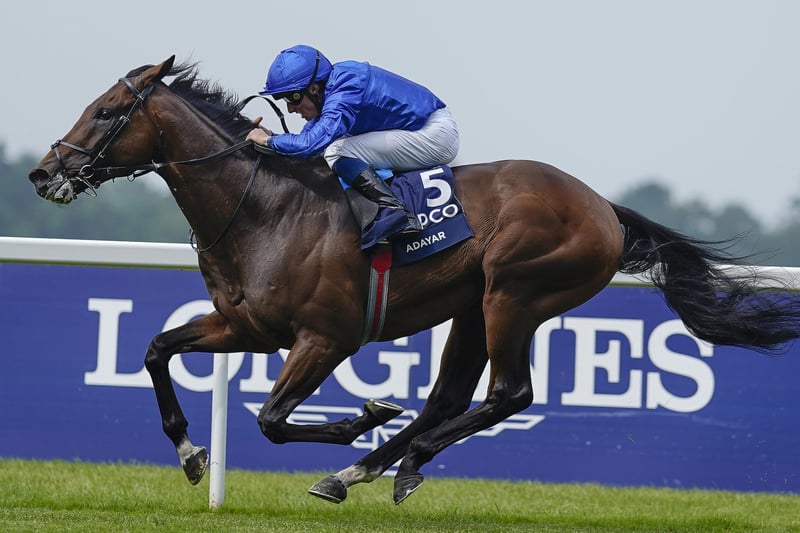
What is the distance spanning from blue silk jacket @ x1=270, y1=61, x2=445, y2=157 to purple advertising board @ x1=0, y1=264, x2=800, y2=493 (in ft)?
7.68

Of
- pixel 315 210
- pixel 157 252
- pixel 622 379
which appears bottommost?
pixel 622 379

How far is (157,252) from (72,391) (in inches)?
38.5

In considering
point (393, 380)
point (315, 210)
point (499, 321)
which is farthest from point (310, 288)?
point (393, 380)

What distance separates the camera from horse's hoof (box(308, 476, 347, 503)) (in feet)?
17.0

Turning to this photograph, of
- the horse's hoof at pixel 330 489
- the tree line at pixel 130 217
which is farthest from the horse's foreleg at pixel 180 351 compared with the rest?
the tree line at pixel 130 217

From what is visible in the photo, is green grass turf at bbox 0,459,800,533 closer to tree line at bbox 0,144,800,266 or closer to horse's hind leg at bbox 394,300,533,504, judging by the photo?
horse's hind leg at bbox 394,300,533,504

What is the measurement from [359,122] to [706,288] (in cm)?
179

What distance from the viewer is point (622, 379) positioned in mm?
7438

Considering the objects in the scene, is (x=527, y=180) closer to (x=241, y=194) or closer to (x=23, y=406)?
(x=241, y=194)

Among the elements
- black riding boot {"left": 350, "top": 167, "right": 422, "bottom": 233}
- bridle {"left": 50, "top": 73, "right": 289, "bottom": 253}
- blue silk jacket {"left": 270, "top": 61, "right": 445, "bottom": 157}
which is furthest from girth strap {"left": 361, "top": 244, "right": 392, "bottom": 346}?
bridle {"left": 50, "top": 73, "right": 289, "bottom": 253}

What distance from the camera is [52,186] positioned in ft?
16.6

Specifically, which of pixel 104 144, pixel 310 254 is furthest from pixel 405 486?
pixel 104 144

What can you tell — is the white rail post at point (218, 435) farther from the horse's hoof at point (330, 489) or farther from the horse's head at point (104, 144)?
the horse's head at point (104, 144)

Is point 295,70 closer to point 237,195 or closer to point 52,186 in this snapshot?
point 237,195
